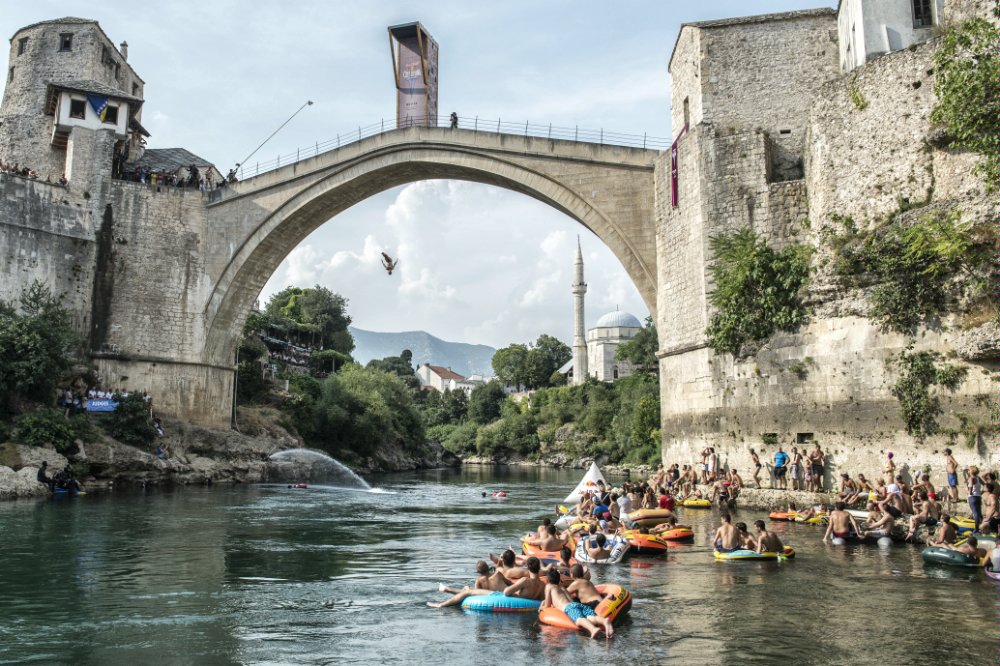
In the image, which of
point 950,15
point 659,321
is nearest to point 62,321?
point 659,321

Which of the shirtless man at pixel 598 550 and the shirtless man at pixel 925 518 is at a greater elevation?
the shirtless man at pixel 925 518

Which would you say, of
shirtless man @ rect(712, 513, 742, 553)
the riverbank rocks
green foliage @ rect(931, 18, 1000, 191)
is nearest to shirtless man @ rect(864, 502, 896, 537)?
A: shirtless man @ rect(712, 513, 742, 553)

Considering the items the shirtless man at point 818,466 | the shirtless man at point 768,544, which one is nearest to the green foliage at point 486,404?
the shirtless man at point 818,466

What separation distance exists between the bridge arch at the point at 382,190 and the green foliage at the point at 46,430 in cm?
638

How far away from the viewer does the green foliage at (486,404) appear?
238 ft

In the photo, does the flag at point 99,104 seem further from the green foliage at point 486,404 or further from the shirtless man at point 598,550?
the green foliage at point 486,404

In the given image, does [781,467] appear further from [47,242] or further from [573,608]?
[47,242]

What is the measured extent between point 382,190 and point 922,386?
18.9m

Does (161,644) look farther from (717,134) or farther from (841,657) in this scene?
(717,134)

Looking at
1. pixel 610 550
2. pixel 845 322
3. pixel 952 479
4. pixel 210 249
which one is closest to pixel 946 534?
pixel 952 479

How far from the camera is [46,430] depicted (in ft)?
70.0

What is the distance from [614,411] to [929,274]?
40845mm

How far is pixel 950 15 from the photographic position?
15.0 meters

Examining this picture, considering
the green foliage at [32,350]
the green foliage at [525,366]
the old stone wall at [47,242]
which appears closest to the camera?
the green foliage at [32,350]
